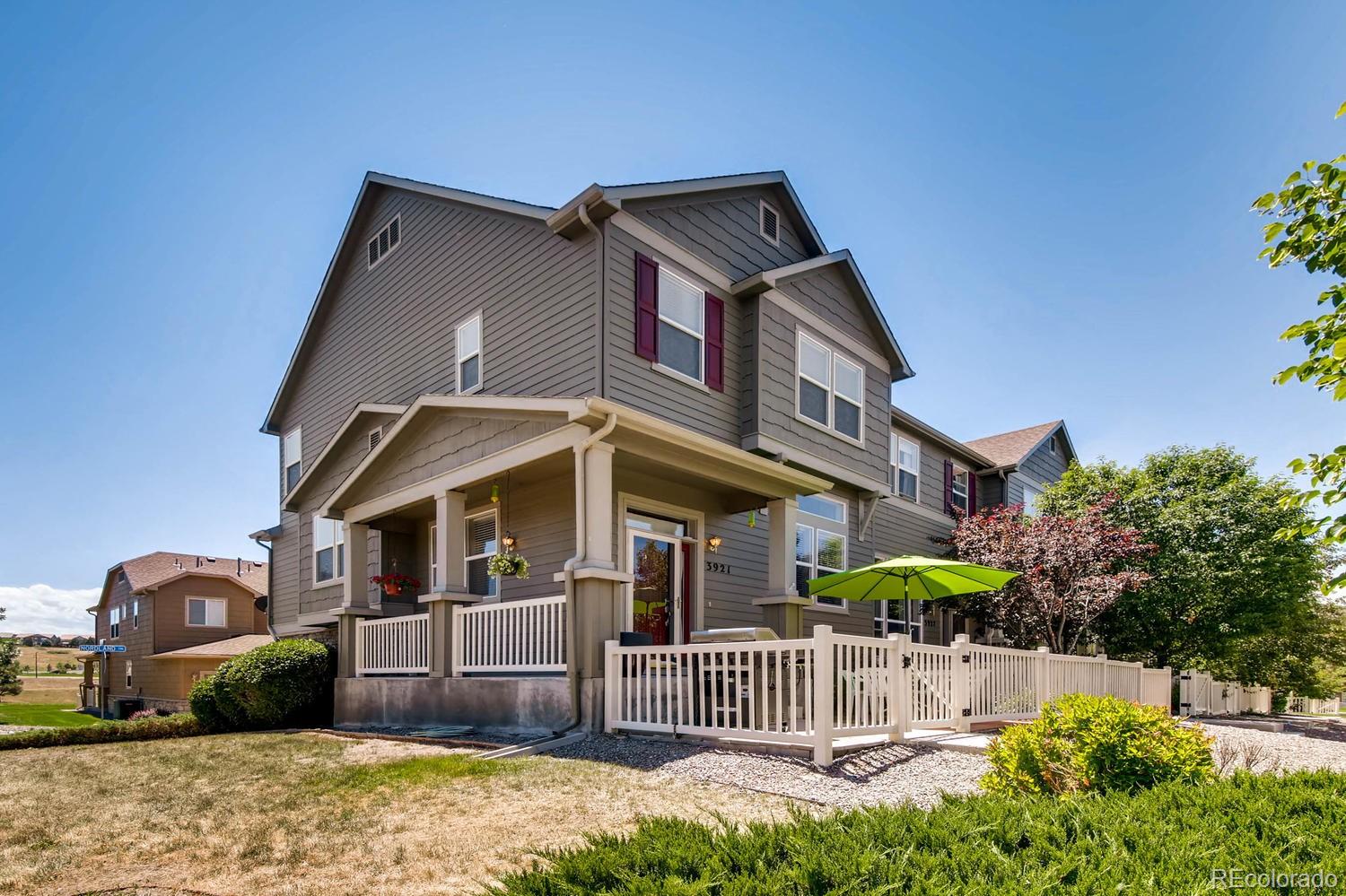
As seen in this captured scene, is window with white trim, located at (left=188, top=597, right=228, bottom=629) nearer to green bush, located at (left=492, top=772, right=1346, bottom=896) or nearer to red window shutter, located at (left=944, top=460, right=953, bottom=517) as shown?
red window shutter, located at (left=944, top=460, right=953, bottom=517)

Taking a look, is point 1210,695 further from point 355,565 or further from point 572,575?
point 355,565

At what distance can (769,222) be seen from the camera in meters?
14.2

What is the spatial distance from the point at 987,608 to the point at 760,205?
9727 mm

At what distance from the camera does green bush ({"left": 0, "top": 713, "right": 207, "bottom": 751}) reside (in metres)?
11.4

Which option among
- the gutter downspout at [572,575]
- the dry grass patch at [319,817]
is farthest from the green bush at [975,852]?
the gutter downspout at [572,575]

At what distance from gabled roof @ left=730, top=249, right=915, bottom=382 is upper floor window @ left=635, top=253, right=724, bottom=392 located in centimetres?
64

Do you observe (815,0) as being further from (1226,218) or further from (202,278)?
(202,278)

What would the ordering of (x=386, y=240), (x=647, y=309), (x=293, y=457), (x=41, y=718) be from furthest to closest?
1. (x=41, y=718)
2. (x=293, y=457)
3. (x=386, y=240)
4. (x=647, y=309)

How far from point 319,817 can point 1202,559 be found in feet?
55.9

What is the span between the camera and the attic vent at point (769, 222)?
1400 centimetres

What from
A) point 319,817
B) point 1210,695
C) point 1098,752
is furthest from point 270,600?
point 1210,695

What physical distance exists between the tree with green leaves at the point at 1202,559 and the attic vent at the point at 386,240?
1480cm

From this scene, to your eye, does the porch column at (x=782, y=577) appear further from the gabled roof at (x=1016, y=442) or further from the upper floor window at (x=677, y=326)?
the gabled roof at (x=1016, y=442)

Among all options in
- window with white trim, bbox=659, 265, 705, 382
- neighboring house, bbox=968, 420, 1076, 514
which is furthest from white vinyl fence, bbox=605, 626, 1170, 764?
neighboring house, bbox=968, 420, 1076, 514
